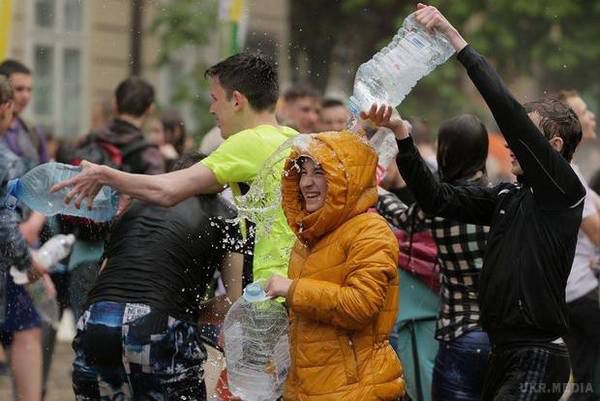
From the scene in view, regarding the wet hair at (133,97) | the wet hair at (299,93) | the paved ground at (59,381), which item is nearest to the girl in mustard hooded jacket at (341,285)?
the wet hair at (133,97)

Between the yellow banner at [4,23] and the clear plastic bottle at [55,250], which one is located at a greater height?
Result: the yellow banner at [4,23]

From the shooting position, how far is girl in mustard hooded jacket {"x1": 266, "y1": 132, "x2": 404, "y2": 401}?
5078mm

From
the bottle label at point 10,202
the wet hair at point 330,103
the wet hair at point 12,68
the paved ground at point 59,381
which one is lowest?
the paved ground at point 59,381

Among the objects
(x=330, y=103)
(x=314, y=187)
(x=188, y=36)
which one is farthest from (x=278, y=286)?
(x=188, y=36)

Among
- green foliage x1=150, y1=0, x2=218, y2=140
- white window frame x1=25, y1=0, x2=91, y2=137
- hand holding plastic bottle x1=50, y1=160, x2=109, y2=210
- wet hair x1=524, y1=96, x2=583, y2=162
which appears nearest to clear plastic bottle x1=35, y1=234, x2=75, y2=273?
Result: hand holding plastic bottle x1=50, y1=160, x2=109, y2=210

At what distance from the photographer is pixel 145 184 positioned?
5.53 m

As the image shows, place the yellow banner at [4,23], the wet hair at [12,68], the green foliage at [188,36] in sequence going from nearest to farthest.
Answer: the wet hair at [12,68] < the yellow banner at [4,23] < the green foliage at [188,36]

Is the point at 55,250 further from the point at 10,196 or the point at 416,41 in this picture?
the point at 416,41

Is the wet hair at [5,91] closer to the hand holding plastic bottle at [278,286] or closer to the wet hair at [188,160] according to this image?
the wet hair at [188,160]

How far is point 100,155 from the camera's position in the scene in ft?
29.2

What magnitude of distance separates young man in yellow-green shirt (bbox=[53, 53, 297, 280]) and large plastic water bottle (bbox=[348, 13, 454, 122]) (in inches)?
19.3

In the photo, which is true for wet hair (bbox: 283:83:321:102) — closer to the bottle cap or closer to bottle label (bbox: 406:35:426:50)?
bottle label (bbox: 406:35:426:50)

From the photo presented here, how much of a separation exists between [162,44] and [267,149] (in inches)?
528

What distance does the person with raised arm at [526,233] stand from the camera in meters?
5.14
